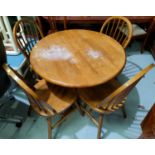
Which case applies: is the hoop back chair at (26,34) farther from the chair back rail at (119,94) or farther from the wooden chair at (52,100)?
the chair back rail at (119,94)

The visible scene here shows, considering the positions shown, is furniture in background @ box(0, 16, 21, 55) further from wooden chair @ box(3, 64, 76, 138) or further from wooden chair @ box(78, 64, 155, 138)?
wooden chair @ box(78, 64, 155, 138)

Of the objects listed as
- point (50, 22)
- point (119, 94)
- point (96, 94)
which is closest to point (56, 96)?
point (96, 94)

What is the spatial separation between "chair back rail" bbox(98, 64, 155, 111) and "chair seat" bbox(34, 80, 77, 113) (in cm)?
30

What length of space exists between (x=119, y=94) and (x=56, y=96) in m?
0.63

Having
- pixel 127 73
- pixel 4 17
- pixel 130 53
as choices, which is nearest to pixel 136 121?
pixel 127 73

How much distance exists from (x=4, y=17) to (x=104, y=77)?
1.33 meters

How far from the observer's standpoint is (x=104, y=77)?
1.43 meters

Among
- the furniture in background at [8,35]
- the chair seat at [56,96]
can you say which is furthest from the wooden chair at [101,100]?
the furniture in background at [8,35]

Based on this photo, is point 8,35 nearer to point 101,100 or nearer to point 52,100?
point 52,100

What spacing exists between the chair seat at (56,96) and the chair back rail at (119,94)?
0.99ft

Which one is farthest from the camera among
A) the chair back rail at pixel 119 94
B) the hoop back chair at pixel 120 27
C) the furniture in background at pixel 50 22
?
the furniture in background at pixel 50 22

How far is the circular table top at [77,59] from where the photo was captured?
4.71 ft

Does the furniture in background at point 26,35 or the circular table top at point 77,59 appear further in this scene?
the furniture in background at point 26,35
